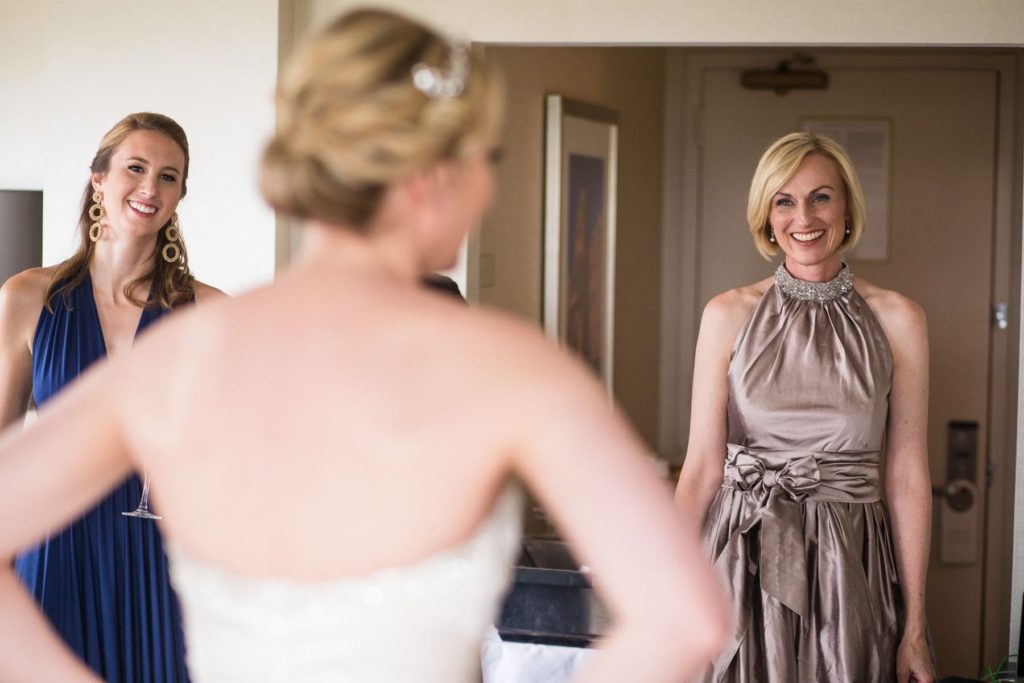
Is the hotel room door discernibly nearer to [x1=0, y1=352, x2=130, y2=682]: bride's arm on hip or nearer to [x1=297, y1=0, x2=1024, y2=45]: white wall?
[x1=297, y1=0, x2=1024, y2=45]: white wall

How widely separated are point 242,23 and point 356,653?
8.52ft

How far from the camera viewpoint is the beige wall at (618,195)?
3.76 m

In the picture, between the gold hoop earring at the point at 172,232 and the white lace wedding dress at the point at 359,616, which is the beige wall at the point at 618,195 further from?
the white lace wedding dress at the point at 359,616

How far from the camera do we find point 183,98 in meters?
3.30

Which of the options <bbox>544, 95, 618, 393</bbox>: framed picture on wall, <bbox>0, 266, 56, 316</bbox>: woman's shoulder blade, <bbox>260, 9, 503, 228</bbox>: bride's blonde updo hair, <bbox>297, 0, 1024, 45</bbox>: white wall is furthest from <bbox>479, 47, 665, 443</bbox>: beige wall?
<bbox>260, 9, 503, 228</bbox>: bride's blonde updo hair

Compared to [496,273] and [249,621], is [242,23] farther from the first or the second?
[249,621]

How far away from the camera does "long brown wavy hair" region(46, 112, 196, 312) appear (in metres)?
2.54

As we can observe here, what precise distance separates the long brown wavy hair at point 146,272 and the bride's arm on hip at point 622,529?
1.80 meters

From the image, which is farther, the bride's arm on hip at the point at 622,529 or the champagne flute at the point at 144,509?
the champagne flute at the point at 144,509

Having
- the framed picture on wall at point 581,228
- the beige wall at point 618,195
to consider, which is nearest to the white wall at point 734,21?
the beige wall at point 618,195

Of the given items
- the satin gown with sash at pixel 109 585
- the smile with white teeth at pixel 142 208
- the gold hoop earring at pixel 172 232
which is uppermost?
the smile with white teeth at pixel 142 208

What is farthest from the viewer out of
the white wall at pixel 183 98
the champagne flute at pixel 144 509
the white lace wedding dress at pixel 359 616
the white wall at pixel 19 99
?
the white wall at pixel 19 99

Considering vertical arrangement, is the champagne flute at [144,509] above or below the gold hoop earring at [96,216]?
below

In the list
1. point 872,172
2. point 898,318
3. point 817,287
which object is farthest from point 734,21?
point 872,172
